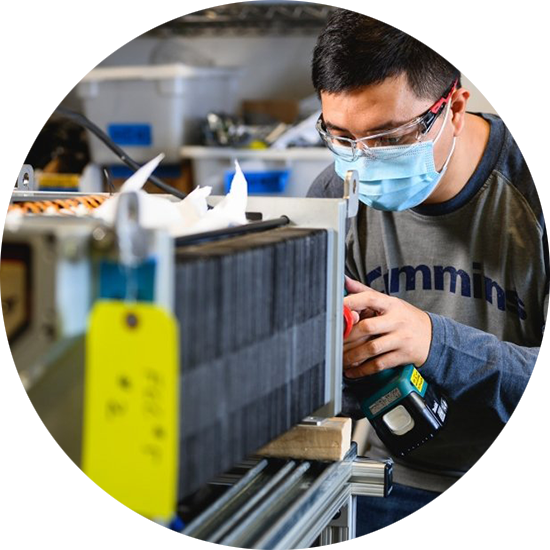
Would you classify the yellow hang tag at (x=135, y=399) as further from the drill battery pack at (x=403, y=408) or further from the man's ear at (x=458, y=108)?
the man's ear at (x=458, y=108)

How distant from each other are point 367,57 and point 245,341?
0.58 meters

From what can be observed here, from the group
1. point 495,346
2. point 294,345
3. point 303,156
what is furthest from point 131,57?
point 294,345

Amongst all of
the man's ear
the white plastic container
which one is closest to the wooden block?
the man's ear

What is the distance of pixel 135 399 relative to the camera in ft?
2.02

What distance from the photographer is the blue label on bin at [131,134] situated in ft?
7.90

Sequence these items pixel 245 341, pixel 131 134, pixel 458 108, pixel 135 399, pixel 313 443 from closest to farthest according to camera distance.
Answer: pixel 135 399, pixel 245 341, pixel 313 443, pixel 458 108, pixel 131 134

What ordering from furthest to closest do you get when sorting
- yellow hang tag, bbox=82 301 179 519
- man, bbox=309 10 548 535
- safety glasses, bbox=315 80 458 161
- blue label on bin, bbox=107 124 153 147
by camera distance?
blue label on bin, bbox=107 124 153 147
safety glasses, bbox=315 80 458 161
man, bbox=309 10 548 535
yellow hang tag, bbox=82 301 179 519

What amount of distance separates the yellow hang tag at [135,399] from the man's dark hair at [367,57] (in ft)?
2.17

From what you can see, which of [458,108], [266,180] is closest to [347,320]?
[458,108]

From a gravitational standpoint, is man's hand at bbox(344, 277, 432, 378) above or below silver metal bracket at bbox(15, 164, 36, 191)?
below

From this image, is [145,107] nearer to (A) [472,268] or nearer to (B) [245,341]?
(A) [472,268]

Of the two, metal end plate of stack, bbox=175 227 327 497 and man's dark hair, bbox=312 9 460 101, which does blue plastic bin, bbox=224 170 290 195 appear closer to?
man's dark hair, bbox=312 9 460 101

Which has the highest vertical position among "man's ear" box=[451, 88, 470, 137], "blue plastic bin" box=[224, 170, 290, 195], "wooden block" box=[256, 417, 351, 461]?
"man's ear" box=[451, 88, 470, 137]

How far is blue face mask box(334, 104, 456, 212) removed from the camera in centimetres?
125
